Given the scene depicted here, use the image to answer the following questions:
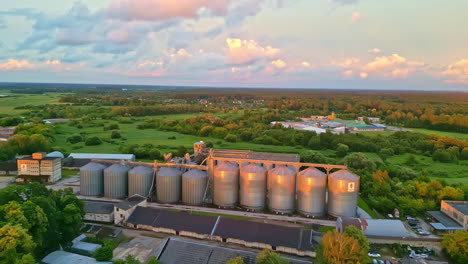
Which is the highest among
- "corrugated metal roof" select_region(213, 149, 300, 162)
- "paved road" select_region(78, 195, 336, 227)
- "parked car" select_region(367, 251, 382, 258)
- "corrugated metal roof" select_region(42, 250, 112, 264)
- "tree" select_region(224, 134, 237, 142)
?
"corrugated metal roof" select_region(213, 149, 300, 162)

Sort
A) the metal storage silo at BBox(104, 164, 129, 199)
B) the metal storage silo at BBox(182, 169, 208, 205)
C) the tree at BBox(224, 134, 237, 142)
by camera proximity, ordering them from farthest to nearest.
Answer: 1. the tree at BBox(224, 134, 237, 142)
2. the metal storage silo at BBox(104, 164, 129, 199)
3. the metal storage silo at BBox(182, 169, 208, 205)

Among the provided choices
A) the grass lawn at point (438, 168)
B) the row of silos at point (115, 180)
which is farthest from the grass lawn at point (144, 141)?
the row of silos at point (115, 180)

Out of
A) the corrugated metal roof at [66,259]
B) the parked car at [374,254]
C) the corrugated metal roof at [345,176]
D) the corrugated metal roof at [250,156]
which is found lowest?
the parked car at [374,254]

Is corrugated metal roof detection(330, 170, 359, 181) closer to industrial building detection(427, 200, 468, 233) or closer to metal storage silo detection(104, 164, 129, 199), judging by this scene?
industrial building detection(427, 200, 468, 233)

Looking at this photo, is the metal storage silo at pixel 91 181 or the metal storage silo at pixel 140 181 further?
the metal storage silo at pixel 91 181

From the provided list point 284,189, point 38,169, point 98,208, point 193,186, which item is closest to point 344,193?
point 284,189

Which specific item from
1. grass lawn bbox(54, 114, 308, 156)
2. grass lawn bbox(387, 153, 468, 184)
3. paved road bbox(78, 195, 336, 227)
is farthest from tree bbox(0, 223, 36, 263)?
grass lawn bbox(387, 153, 468, 184)

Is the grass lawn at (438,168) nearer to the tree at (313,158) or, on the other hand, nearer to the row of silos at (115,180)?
the tree at (313,158)
